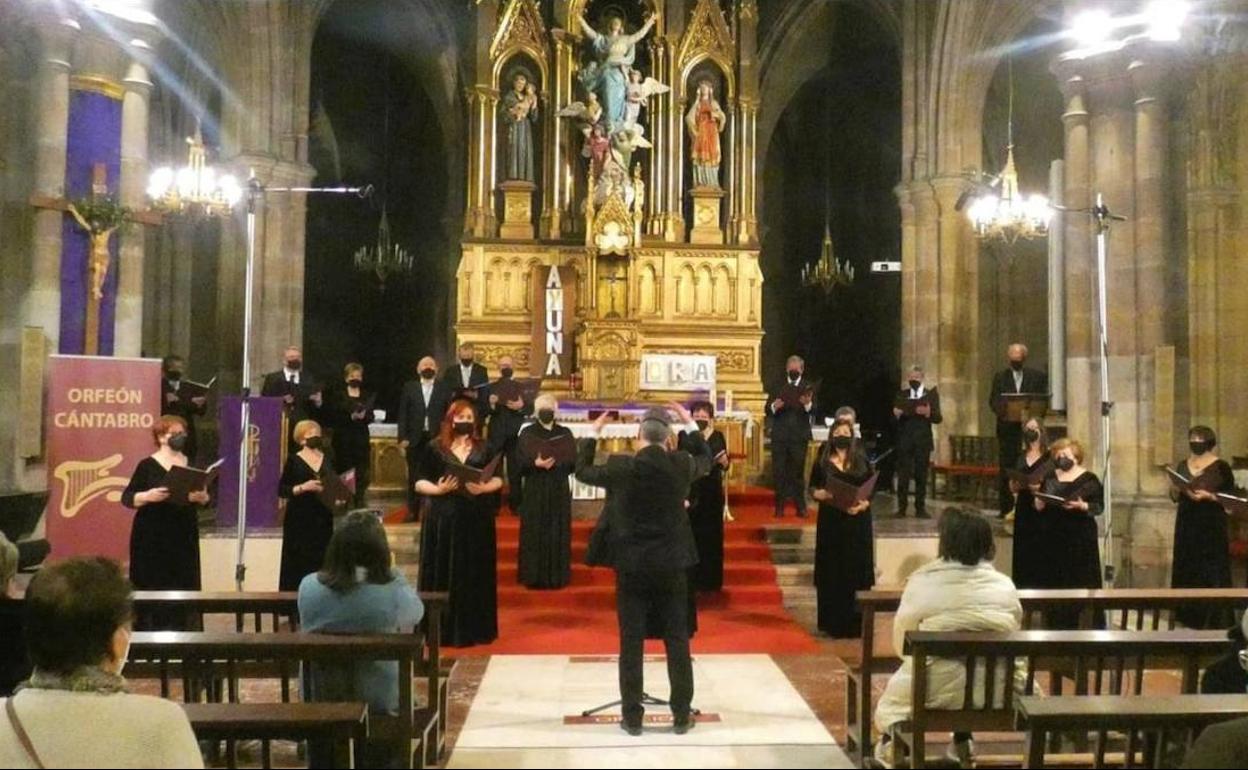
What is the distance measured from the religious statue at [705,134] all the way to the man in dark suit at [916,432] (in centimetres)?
478

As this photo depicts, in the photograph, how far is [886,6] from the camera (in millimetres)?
15945

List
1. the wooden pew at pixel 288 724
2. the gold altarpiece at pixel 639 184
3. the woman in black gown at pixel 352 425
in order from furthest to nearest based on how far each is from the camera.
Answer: the gold altarpiece at pixel 639 184
the woman in black gown at pixel 352 425
the wooden pew at pixel 288 724

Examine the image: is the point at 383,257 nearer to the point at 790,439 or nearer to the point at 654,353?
the point at 654,353

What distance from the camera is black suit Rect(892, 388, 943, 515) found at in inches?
407

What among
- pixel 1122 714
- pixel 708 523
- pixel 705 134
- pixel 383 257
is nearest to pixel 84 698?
pixel 1122 714

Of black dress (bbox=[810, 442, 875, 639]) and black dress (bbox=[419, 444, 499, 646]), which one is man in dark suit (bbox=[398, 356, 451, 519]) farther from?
black dress (bbox=[810, 442, 875, 639])

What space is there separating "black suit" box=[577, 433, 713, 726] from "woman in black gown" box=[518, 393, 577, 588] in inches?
118

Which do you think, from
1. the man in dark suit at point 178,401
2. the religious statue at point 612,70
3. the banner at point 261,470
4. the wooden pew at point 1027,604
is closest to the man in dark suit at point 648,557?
the wooden pew at point 1027,604

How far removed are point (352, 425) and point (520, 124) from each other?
5.34m

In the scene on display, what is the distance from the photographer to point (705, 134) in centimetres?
1421

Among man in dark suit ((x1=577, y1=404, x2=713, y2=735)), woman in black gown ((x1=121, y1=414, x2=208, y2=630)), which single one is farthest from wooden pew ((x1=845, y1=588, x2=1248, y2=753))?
woman in black gown ((x1=121, y1=414, x2=208, y2=630))

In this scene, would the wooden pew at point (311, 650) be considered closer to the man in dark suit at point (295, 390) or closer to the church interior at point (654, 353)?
the church interior at point (654, 353)

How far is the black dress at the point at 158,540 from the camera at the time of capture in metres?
6.36

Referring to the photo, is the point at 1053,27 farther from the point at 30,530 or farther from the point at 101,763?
the point at 101,763
